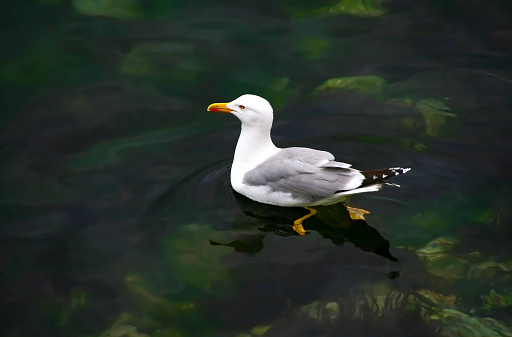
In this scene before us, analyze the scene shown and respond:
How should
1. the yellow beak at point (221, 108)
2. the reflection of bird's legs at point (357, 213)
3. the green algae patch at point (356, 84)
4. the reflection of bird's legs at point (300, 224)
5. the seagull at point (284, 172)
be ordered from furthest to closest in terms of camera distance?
1. the green algae patch at point (356, 84)
2. the yellow beak at point (221, 108)
3. the reflection of bird's legs at point (357, 213)
4. the reflection of bird's legs at point (300, 224)
5. the seagull at point (284, 172)

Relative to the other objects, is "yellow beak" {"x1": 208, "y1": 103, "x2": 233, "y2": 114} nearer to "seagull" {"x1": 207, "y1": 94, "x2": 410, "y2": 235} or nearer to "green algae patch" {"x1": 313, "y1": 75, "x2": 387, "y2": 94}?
"seagull" {"x1": 207, "y1": 94, "x2": 410, "y2": 235}

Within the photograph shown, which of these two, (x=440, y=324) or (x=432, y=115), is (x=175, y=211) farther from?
(x=432, y=115)

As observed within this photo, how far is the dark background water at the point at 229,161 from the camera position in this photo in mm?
6281

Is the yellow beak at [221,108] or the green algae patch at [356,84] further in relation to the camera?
the green algae patch at [356,84]

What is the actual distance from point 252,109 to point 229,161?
89 centimetres

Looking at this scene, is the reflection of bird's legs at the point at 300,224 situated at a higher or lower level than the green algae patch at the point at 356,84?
lower

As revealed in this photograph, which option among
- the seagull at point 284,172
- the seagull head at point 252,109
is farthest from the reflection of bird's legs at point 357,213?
the seagull head at point 252,109

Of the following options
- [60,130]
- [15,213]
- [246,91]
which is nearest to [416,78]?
[246,91]

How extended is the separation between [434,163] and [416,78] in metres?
1.62

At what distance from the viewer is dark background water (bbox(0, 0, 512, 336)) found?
628cm

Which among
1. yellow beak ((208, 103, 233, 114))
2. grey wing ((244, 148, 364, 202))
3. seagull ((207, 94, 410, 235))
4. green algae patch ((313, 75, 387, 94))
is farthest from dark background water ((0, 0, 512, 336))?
yellow beak ((208, 103, 233, 114))

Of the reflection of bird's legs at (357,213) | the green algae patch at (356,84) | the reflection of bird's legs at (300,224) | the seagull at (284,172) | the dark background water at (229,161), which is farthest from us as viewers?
the green algae patch at (356,84)

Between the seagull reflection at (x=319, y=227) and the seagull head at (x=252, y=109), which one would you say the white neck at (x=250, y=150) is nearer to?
the seagull head at (x=252, y=109)

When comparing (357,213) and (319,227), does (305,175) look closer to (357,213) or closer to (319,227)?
(319,227)
